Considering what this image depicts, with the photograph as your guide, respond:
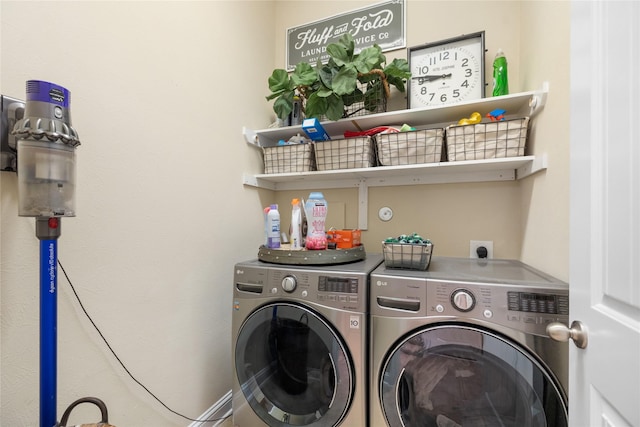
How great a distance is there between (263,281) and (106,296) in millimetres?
538

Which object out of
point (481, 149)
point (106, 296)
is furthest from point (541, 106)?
point (106, 296)

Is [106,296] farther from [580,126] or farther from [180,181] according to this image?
[580,126]

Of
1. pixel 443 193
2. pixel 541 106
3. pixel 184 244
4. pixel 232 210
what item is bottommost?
pixel 184 244

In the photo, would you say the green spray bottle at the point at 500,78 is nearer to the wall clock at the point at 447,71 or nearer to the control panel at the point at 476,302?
the wall clock at the point at 447,71

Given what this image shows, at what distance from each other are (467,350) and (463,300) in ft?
0.54

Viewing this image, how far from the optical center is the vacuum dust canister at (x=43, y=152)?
588 mm

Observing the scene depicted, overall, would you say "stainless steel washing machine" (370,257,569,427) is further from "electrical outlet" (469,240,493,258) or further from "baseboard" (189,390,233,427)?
"baseboard" (189,390,233,427)

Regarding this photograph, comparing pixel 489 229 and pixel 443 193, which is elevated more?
pixel 443 193

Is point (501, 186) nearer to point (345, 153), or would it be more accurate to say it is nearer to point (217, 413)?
point (345, 153)

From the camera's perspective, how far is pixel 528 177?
4.06 ft

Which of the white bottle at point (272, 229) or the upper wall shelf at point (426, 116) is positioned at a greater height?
the upper wall shelf at point (426, 116)

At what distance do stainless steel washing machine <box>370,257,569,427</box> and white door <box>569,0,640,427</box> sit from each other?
207 millimetres

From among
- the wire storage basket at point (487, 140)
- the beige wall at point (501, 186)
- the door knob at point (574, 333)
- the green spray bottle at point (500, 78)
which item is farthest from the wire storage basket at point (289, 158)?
the door knob at point (574, 333)

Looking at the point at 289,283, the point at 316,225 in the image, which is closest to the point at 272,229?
the point at 316,225
